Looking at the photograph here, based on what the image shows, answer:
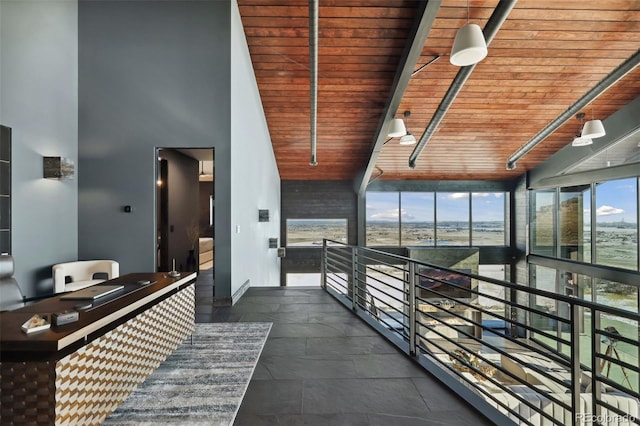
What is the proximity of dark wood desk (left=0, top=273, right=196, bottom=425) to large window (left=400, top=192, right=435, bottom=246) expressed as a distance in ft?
26.1

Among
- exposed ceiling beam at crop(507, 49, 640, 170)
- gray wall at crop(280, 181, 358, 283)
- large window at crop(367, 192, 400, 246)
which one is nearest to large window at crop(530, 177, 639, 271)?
exposed ceiling beam at crop(507, 49, 640, 170)

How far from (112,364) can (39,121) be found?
12.3ft

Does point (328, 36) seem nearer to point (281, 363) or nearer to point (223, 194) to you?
point (223, 194)

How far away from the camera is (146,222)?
4.49 metres

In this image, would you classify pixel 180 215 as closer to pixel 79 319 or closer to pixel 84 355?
pixel 79 319

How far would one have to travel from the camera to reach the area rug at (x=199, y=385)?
2074mm

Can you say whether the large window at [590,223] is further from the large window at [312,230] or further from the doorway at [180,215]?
the doorway at [180,215]

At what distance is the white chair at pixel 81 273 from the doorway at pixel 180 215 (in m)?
1.33

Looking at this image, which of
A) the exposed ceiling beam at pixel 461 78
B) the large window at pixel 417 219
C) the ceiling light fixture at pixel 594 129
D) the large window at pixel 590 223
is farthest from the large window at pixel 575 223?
the exposed ceiling beam at pixel 461 78

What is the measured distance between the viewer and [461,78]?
4.66 metres

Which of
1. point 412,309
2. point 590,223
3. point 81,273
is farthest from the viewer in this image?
point 590,223

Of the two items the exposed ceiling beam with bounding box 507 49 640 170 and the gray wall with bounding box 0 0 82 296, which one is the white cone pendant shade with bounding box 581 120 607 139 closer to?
the exposed ceiling beam with bounding box 507 49 640 170

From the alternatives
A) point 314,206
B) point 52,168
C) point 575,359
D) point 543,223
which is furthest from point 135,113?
point 543,223

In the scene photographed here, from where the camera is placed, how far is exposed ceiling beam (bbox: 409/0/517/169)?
11.8ft
